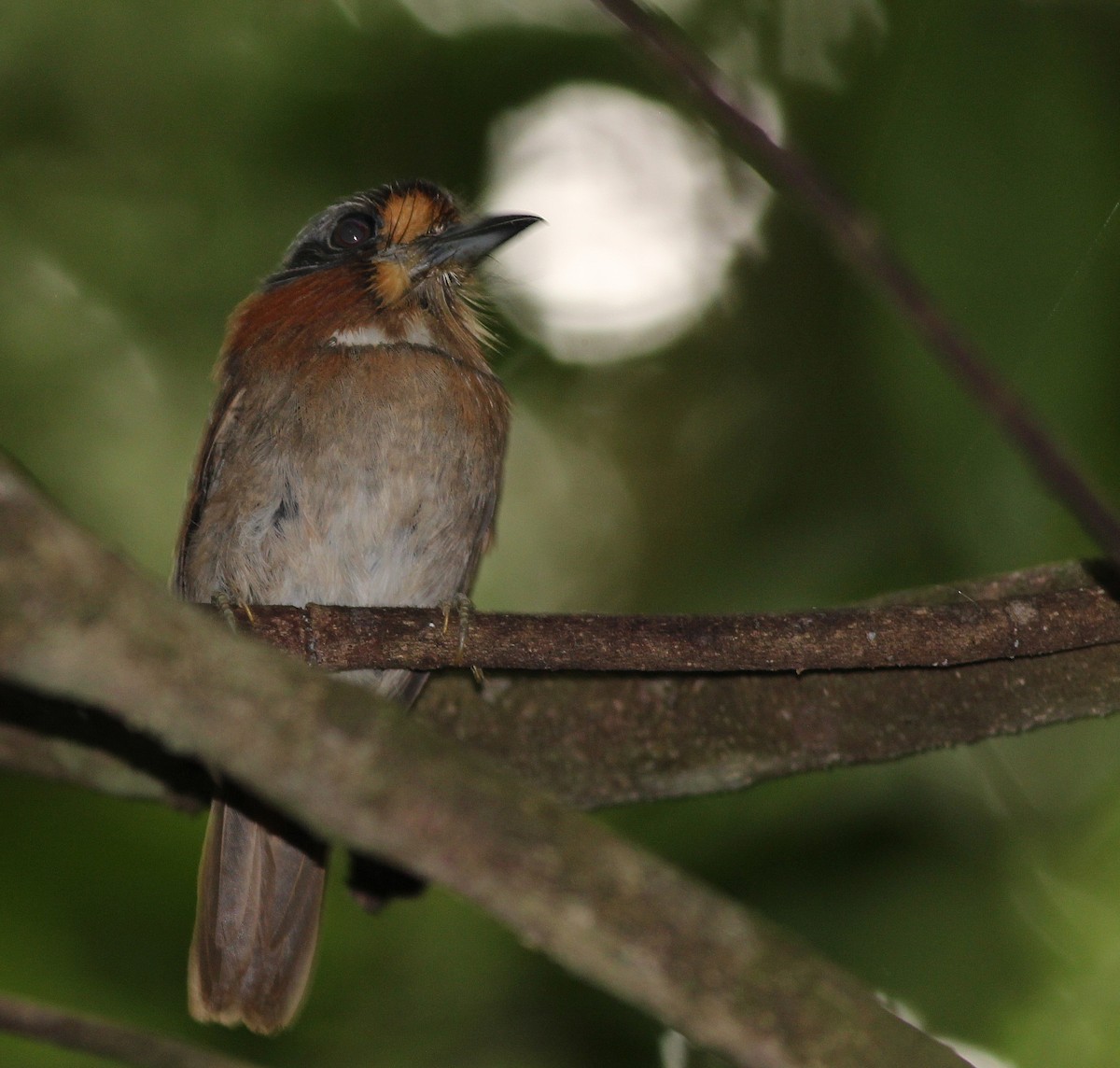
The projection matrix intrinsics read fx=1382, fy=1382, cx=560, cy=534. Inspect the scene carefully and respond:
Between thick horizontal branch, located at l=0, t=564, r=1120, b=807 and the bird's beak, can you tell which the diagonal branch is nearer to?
thick horizontal branch, located at l=0, t=564, r=1120, b=807

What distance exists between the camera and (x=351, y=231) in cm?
418

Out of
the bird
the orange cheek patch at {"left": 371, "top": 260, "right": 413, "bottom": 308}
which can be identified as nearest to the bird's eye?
the bird

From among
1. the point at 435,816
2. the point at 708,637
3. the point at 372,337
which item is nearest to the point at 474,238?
the point at 372,337

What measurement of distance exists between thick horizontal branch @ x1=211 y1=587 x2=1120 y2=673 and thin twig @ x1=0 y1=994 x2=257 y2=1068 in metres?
0.81

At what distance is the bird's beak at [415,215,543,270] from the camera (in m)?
3.97

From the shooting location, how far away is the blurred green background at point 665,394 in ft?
12.4

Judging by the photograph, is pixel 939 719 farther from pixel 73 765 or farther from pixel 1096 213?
pixel 73 765

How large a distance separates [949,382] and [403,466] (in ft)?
5.20

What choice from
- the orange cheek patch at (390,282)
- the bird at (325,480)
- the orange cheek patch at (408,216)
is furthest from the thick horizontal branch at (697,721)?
the orange cheek patch at (408,216)

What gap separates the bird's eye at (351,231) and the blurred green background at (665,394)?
52cm

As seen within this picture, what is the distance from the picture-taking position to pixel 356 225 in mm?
4180

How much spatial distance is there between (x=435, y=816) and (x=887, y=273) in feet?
2.26

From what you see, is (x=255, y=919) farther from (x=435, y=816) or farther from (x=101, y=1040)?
(x=435, y=816)

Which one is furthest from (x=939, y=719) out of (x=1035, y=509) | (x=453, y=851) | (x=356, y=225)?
(x=453, y=851)
